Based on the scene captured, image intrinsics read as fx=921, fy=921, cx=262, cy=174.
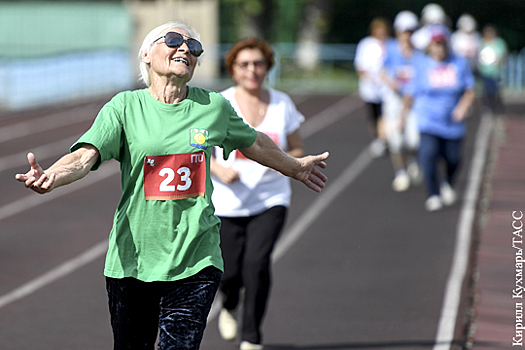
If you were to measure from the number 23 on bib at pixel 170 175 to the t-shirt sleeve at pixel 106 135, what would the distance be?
149mm

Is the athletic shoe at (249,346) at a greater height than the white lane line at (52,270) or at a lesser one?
greater

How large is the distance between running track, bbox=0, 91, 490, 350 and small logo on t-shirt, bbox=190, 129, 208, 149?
2.45 metres

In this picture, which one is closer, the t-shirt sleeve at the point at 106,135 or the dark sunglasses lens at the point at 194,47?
the t-shirt sleeve at the point at 106,135

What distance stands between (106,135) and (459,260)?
5.31 m

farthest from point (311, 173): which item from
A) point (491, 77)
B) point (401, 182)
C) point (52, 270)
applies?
point (491, 77)

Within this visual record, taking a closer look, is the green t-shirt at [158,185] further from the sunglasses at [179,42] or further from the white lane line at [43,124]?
the white lane line at [43,124]

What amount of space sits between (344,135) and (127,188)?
1559 centimetres

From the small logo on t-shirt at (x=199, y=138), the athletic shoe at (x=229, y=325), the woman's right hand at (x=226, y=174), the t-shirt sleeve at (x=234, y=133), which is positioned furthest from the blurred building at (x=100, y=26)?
the small logo on t-shirt at (x=199, y=138)

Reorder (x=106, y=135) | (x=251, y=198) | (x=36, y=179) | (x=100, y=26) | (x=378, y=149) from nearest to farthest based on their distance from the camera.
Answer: (x=36, y=179)
(x=106, y=135)
(x=251, y=198)
(x=378, y=149)
(x=100, y=26)

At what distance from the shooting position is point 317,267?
27.0 ft

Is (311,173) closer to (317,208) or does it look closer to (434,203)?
(434,203)

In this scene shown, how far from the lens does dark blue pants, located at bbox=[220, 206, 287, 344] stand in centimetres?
579

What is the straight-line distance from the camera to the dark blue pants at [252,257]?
5.79 meters

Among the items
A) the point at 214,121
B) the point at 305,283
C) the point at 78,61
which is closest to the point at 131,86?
the point at 78,61
